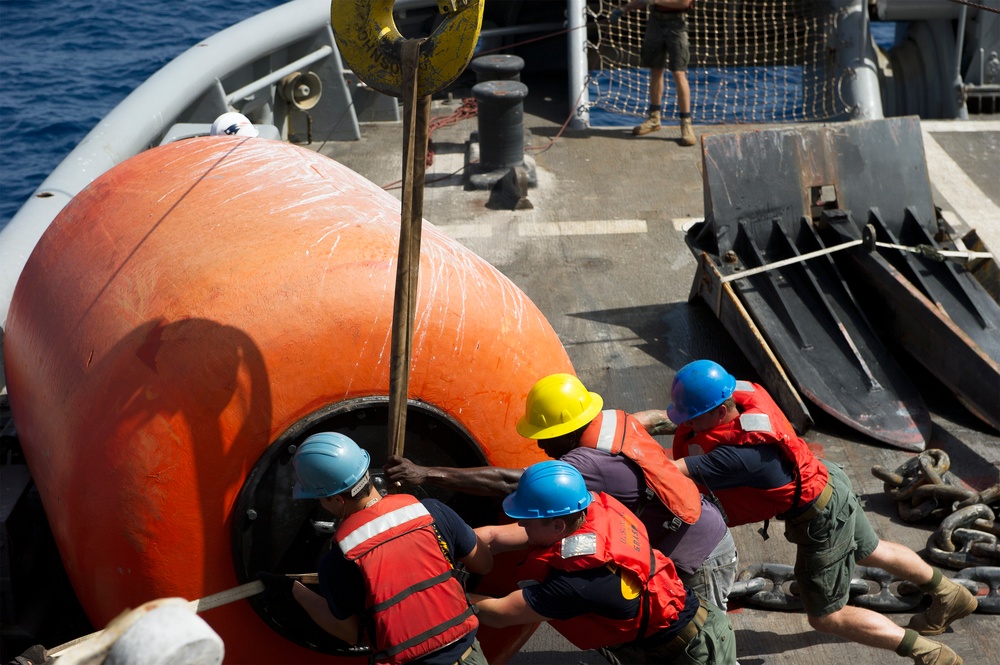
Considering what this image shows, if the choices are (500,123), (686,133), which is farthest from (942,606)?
(686,133)

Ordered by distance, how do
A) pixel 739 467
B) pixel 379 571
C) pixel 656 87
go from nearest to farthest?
1. pixel 379 571
2. pixel 739 467
3. pixel 656 87

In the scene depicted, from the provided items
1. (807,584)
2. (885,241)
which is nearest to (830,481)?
(807,584)

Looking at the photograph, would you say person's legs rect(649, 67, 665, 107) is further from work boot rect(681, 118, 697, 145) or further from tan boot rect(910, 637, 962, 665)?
tan boot rect(910, 637, 962, 665)

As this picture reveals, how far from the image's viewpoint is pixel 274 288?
325 cm

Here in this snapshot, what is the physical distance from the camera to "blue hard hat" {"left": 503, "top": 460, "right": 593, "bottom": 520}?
10.4 feet

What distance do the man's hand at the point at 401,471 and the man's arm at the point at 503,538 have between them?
0.36 metres

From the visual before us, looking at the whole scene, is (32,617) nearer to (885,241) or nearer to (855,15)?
(885,241)

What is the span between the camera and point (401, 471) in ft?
10.8

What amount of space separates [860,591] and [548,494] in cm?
203

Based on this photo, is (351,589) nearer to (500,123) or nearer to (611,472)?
(611,472)

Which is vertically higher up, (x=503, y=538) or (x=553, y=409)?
(x=553, y=409)

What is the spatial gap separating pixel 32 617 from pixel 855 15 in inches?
370

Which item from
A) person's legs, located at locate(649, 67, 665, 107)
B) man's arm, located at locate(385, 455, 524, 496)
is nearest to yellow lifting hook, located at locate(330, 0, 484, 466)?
man's arm, located at locate(385, 455, 524, 496)

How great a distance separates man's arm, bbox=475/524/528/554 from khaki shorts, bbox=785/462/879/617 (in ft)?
3.89
